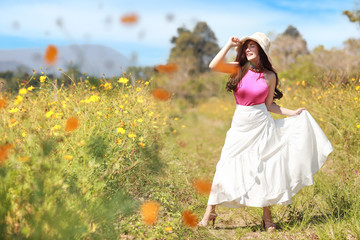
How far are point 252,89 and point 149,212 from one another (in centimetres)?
136

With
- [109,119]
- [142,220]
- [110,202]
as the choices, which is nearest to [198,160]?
[109,119]

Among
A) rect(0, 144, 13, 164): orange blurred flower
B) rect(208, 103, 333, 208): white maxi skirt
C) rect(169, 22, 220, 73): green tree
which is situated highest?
rect(0, 144, 13, 164): orange blurred flower

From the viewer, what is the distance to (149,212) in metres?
2.98

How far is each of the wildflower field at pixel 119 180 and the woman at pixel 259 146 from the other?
1.17 ft

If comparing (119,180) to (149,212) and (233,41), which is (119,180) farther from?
(233,41)

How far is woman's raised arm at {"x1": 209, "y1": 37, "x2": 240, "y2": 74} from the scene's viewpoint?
10.1 ft

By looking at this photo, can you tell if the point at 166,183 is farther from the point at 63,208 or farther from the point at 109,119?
the point at 63,208

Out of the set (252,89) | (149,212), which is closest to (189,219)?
(149,212)

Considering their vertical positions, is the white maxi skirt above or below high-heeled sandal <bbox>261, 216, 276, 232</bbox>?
above

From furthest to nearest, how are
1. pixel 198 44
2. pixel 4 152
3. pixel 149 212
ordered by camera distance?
1. pixel 198 44
2. pixel 149 212
3. pixel 4 152

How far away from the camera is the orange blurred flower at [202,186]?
4.19 metres

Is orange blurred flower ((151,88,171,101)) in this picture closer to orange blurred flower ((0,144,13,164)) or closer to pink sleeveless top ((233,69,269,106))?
pink sleeveless top ((233,69,269,106))

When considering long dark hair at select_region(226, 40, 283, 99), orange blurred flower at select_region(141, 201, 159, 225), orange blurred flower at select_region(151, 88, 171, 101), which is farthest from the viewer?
orange blurred flower at select_region(151, 88, 171, 101)

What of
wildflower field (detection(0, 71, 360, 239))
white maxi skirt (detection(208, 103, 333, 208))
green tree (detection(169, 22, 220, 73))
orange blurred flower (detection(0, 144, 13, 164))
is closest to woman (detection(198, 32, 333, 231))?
white maxi skirt (detection(208, 103, 333, 208))
